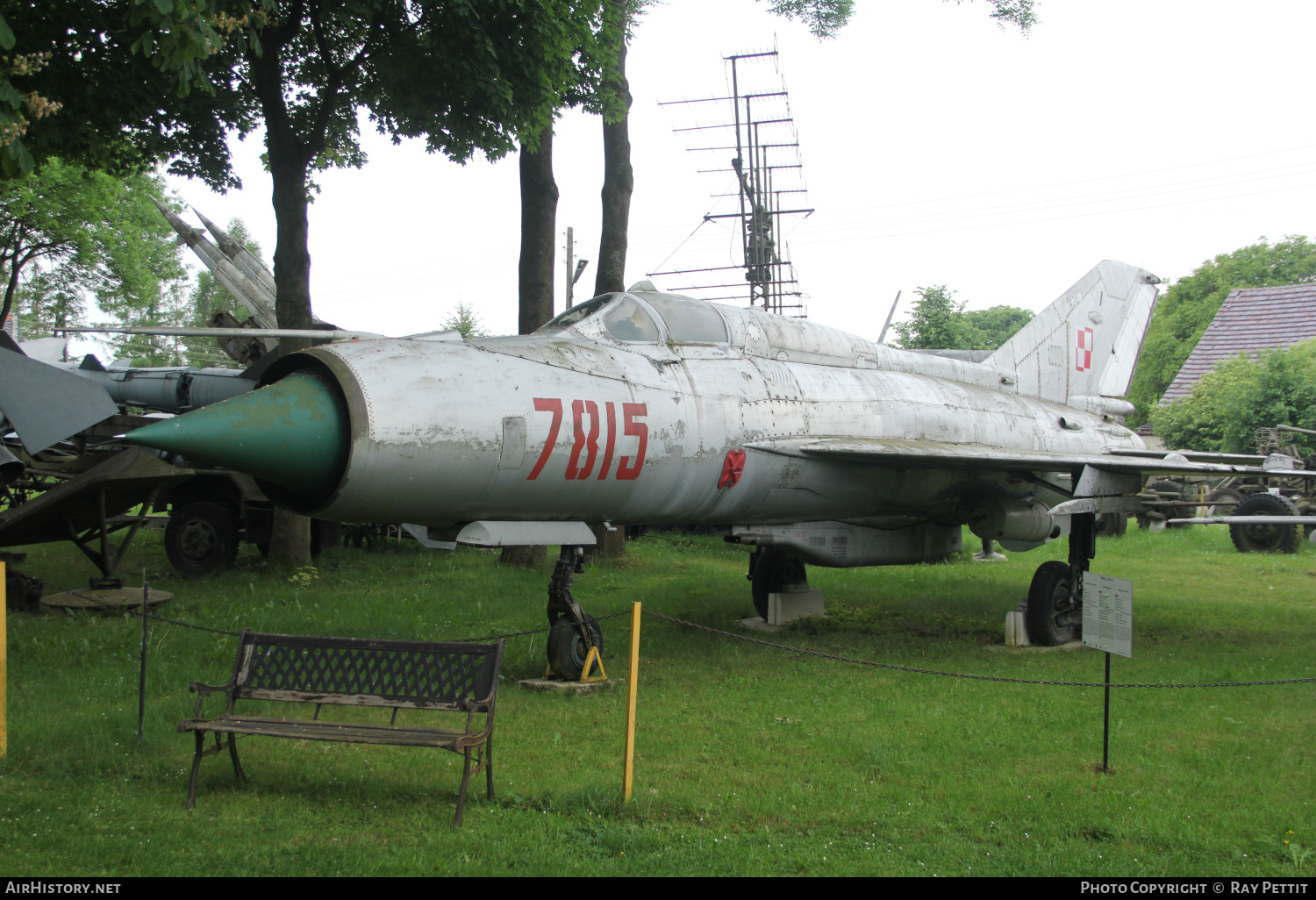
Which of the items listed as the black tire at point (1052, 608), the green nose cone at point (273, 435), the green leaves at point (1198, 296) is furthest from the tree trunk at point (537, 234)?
the green leaves at point (1198, 296)

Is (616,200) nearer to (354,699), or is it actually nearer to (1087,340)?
(1087,340)

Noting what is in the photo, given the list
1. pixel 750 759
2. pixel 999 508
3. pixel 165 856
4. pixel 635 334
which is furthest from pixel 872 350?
pixel 165 856

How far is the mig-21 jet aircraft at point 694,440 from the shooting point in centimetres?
568

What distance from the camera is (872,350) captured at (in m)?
9.87

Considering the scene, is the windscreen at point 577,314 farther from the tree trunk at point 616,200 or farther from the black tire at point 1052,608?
the tree trunk at point 616,200

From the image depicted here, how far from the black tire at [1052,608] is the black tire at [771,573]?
8.18 ft

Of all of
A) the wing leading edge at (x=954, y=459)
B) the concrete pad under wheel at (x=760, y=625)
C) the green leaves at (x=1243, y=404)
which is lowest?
the concrete pad under wheel at (x=760, y=625)

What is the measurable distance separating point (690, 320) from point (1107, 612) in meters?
4.00

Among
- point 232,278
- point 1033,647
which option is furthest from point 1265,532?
point 232,278

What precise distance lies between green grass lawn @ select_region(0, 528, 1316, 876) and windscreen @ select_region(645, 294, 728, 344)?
281 cm

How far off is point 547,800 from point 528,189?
11194 mm

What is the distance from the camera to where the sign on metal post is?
223 inches

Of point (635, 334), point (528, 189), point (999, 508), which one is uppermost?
point (528, 189)

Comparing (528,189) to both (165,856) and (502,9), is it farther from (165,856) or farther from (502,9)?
(165,856)
